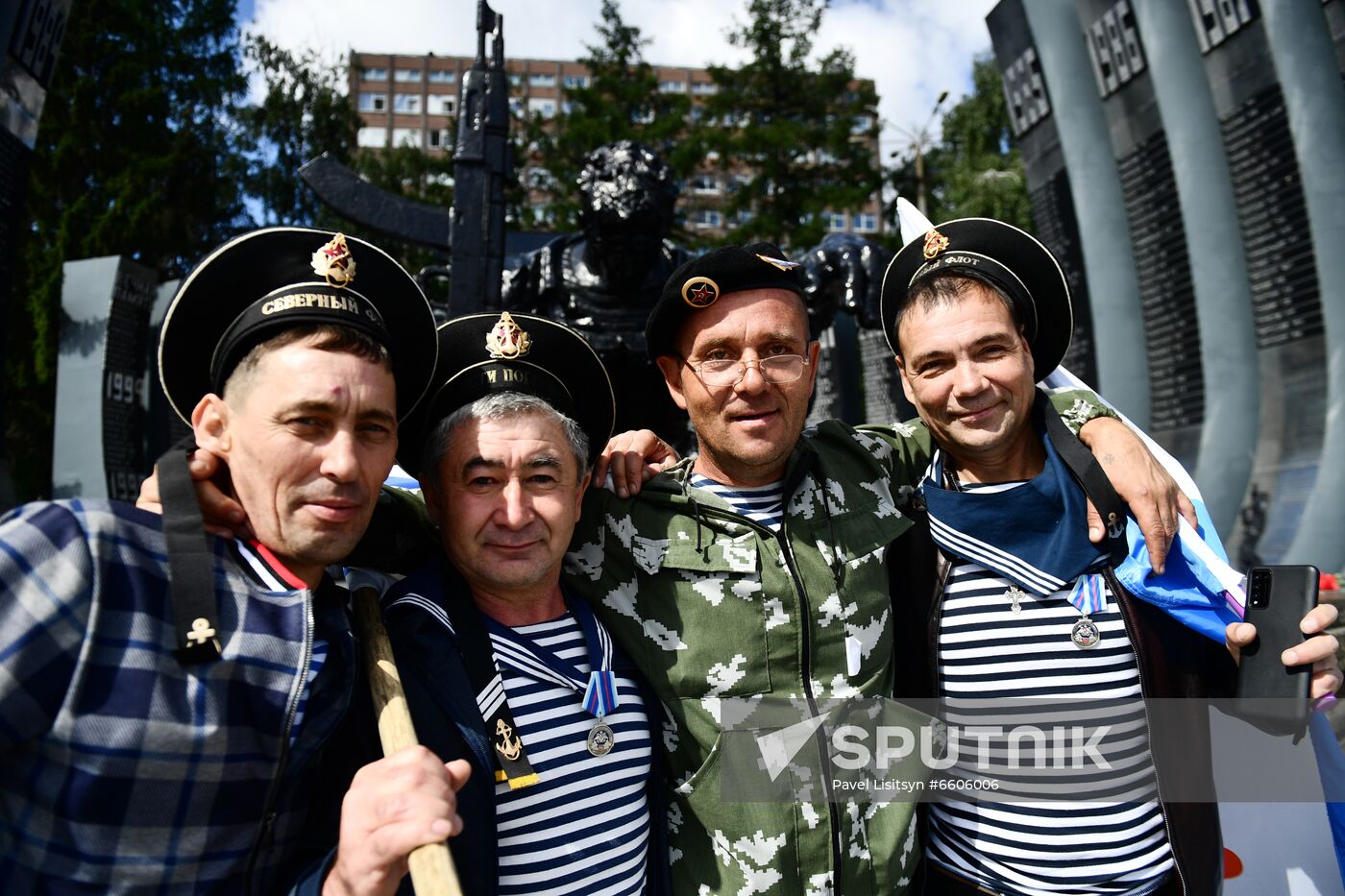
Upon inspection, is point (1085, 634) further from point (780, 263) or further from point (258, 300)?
point (258, 300)

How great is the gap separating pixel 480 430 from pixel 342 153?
2470 cm

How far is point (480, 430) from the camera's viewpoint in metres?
1.83

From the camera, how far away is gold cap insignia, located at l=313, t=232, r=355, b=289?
5.47ft

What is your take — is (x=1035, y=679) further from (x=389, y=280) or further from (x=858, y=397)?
(x=858, y=397)

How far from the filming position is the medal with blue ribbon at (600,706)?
68.4 inches

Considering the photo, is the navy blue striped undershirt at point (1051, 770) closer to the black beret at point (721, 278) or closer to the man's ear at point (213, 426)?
the black beret at point (721, 278)

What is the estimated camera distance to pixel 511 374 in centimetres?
196

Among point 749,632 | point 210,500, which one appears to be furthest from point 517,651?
point 210,500

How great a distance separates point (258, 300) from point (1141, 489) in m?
1.99

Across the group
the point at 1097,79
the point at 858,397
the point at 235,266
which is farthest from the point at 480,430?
the point at 1097,79

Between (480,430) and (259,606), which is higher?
(480,430)

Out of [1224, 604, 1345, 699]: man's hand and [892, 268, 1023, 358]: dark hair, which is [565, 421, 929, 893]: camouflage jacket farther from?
[1224, 604, 1345, 699]: man's hand

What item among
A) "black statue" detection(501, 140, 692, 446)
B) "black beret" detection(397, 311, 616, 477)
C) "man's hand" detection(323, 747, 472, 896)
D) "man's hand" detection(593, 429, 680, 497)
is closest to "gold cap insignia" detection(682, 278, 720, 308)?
"black beret" detection(397, 311, 616, 477)

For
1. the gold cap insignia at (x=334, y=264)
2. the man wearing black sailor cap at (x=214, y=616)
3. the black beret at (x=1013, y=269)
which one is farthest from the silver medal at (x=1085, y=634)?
the gold cap insignia at (x=334, y=264)
